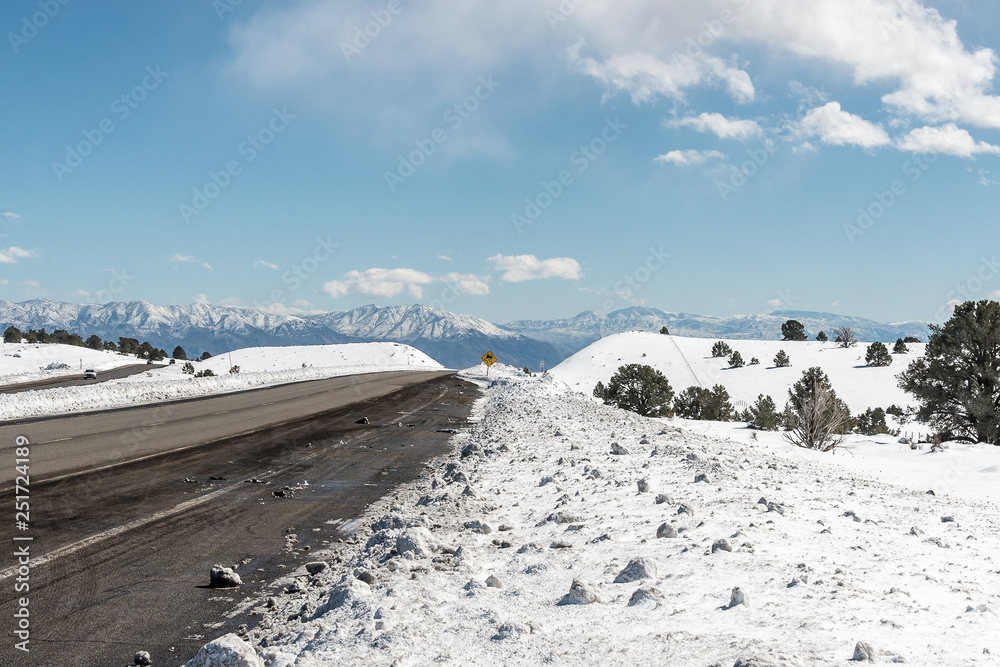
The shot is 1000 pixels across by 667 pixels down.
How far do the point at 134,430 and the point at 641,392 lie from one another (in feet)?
65.4

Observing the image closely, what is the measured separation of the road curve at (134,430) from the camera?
426 inches

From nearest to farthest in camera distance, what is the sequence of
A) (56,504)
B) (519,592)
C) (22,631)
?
(22,631), (519,592), (56,504)

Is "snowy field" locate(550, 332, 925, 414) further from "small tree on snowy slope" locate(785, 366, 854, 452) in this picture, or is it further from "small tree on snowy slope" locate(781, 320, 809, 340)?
"small tree on snowy slope" locate(785, 366, 854, 452)

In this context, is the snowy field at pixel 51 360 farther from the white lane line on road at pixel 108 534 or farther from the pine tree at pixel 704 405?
the white lane line on road at pixel 108 534

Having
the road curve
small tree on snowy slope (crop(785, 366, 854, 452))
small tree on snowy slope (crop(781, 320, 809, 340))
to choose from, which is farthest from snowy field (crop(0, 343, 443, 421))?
small tree on snowy slope (crop(781, 320, 809, 340))

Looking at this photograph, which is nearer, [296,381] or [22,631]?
[22,631]

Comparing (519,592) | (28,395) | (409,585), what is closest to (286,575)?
(409,585)

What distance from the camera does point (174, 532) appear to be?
6.50m

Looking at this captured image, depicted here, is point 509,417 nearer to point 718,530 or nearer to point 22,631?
point 718,530

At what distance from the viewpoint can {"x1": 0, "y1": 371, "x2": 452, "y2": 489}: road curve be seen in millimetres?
10812

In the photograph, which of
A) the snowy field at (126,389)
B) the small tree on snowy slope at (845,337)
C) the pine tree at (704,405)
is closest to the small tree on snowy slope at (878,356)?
the small tree on snowy slope at (845,337)

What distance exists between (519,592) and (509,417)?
1443 cm

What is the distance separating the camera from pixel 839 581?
14.3 feet

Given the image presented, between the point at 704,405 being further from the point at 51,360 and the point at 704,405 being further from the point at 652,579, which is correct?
the point at 51,360
